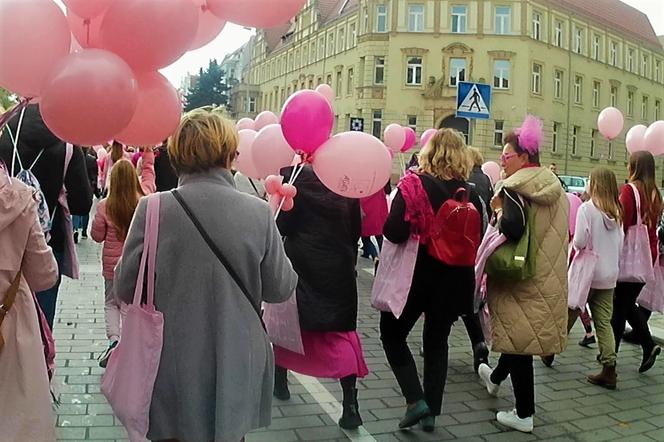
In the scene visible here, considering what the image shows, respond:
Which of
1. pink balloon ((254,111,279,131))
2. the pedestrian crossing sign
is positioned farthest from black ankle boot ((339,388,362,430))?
the pedestrian crossing sign

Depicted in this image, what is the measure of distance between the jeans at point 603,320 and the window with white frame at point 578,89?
43.8m

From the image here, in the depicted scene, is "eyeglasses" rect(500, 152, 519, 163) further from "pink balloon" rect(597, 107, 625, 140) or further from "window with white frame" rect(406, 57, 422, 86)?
"window with white frame" rect(406, 57, 422, 86)

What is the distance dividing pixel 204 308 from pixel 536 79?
4337 centimetres

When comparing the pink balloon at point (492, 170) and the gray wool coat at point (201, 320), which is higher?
the pink balloon at point (492, 170)

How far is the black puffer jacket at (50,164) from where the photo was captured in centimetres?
416

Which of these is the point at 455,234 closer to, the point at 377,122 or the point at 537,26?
the point at 377,122

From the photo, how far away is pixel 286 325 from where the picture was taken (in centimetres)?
408

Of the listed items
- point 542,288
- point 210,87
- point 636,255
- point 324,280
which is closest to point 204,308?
point 324,280

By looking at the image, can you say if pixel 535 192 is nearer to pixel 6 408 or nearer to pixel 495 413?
pixel 495 413

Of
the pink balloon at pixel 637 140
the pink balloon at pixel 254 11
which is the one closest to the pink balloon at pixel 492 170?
the pink balloon at pixel 637 140

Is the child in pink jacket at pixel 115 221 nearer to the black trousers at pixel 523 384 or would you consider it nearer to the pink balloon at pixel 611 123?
the black trousers at pixel 523 384

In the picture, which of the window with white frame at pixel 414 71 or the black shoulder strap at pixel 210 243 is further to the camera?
the window with white frame at pixel 414 71

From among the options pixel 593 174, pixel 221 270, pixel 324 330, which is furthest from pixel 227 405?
pixel 593 174

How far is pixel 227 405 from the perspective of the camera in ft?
8.30
